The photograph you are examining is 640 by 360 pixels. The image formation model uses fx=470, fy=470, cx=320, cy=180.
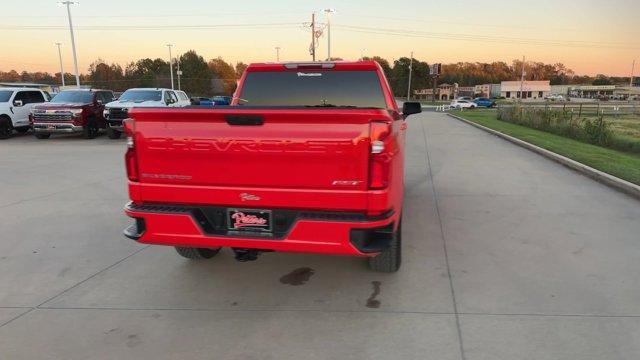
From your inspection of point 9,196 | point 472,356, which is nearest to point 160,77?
point 9,196

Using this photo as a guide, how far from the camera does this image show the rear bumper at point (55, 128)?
56.8ft

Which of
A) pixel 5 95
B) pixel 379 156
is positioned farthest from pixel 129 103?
pixel 379 156

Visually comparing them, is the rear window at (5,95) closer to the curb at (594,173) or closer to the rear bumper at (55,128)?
the rear bumper at (55,128)

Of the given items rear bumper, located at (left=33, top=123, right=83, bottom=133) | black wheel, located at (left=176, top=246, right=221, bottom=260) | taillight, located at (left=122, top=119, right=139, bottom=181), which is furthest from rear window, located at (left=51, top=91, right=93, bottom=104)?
taillight, located at (left=122, top=119, right=139, bottom=181)

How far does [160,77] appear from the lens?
112 m

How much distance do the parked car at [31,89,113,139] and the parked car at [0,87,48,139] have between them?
1.28 m

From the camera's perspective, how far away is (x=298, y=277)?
183 inches

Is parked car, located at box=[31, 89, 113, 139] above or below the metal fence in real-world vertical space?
above

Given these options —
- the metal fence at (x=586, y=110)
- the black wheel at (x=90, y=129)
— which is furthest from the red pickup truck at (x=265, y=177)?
the metal fence at (x=586, y=110)

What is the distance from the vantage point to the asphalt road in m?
3.35

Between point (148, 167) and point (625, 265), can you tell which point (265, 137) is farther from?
point (625, 265)

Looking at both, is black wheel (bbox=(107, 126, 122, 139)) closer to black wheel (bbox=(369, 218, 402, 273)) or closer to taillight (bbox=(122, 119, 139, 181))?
taillight (bbox=(122, 119, 139, 181))

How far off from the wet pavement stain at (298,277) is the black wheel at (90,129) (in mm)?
15832

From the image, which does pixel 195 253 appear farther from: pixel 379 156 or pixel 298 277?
pixel 379 156
